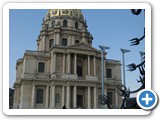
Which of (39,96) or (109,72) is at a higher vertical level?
(109,72)

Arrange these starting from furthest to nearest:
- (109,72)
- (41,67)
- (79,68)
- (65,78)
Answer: (109,72), (79,68), (41,67), (65,78)

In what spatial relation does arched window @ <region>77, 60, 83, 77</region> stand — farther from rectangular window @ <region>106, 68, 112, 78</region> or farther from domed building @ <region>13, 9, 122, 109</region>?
rectangular window @ <region>106, 68, 112, 78</region>

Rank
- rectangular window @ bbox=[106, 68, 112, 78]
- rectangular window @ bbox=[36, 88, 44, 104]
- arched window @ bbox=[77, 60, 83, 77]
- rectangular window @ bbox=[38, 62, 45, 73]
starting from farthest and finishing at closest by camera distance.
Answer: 1. rectangular window @ bbox=[106, 68, 112, 78]
2. arched window @ bbox=[77, 60, 83, 77]
3. rectangular window @ bbox=[38, 62, 45, 73]
4. rectangular window @ bbox=[36, 88, 44, 104]

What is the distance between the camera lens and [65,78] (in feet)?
72.7

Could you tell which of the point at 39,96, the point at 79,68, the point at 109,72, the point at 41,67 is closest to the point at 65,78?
the point at 79,68

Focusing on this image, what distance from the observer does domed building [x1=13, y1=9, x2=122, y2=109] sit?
21.8 m

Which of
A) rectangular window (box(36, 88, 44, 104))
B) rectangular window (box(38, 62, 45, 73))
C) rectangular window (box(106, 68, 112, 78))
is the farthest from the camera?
rectangular window (box(106, 68, 112, 78))

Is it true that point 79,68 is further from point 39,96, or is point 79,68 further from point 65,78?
point 39,96

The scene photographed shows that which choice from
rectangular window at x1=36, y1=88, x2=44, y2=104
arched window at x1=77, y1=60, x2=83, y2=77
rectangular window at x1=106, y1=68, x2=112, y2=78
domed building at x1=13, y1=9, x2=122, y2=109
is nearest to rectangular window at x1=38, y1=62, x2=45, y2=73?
domed building at x1=13, y1=9, x2=122, y2=109

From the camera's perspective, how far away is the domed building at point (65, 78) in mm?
21781

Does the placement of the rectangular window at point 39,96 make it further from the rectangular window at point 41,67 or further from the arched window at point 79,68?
the arched window at point 79,68

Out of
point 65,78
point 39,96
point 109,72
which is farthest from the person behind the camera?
point 109,72
